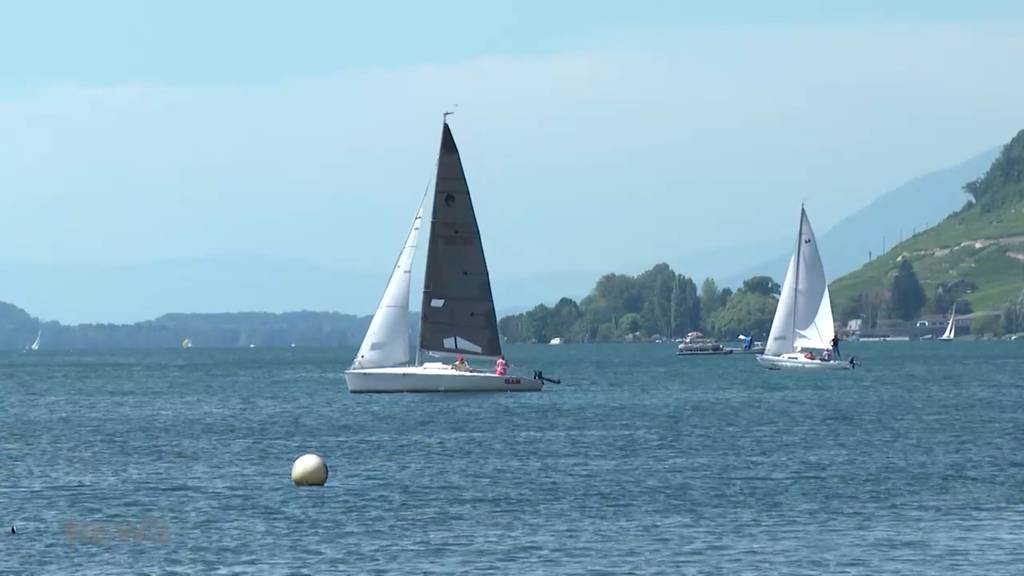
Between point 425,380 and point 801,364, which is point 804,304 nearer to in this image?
point 801,364

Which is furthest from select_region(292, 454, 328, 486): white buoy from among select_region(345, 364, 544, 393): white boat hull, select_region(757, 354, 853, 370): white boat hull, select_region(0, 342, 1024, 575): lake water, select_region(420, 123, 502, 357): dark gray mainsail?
select_region(757, 354, 853, 370): white boat hull

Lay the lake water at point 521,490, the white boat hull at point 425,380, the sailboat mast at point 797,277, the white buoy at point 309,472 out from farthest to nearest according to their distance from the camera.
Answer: the sailboat mast at point 797,277
the white boat hull at point 425,380
the white buoy at point 309,472
the lake water at point 521,490

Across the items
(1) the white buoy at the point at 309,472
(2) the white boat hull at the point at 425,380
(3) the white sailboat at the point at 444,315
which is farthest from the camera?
(3) the white sailboat at the point at 444,315

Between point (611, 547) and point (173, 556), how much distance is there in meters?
11.8

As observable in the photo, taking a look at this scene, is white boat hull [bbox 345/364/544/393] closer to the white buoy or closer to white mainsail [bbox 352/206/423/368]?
white mainsail [bbox 352/206/423/368]

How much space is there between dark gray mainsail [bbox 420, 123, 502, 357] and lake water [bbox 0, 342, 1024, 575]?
4.17m

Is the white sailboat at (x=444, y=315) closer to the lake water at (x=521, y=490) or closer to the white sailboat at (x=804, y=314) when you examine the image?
the lake water at (x=521, y=490)

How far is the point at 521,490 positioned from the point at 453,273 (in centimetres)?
5565

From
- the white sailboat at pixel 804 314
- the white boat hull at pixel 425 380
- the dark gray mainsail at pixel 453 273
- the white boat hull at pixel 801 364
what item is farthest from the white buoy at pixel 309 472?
the white boat hull at pixel 801 364

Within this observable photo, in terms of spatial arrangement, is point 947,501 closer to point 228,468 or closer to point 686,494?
point 686,494

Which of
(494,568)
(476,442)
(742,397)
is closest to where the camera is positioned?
(494,568)

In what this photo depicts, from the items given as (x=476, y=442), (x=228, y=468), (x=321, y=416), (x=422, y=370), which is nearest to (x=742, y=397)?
(x=422, y=370)

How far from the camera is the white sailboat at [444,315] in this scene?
120750 mm

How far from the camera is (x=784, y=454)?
8094 centimetres
